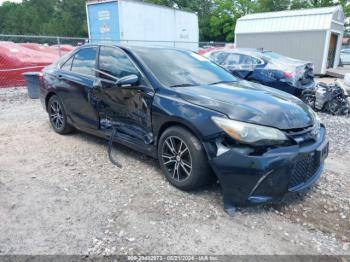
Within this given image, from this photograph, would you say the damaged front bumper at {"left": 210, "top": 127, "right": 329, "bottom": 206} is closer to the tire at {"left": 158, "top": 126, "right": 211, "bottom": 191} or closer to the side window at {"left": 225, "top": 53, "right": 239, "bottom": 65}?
the tire at {"left": 158, "top": 126, "right": 211, "bottom": 191}

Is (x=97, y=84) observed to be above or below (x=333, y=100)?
above

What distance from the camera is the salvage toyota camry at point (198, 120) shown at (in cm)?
277

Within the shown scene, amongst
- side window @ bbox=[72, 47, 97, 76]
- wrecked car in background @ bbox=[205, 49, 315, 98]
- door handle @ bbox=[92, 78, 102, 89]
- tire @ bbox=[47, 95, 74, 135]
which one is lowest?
tire @ bbox=[47, 95, 74, 135]

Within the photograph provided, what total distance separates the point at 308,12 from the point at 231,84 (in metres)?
16.2

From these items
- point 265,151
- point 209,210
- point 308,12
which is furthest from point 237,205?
point 308,12

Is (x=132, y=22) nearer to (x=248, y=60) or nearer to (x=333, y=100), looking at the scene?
(x=248, y=60)

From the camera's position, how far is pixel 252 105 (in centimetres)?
303

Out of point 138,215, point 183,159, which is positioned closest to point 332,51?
point 183,159

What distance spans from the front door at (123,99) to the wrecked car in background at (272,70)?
4.19 m

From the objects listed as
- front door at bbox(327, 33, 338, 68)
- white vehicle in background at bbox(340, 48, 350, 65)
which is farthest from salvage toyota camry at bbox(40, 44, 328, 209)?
white vehicle in background at bbox(340, 48, 350, 65)

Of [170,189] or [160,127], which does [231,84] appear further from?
[170,189]

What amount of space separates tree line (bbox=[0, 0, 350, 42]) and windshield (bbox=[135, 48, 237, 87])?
101ft

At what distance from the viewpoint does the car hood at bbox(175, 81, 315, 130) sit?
9.45 ft

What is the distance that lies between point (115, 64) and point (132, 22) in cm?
1084
